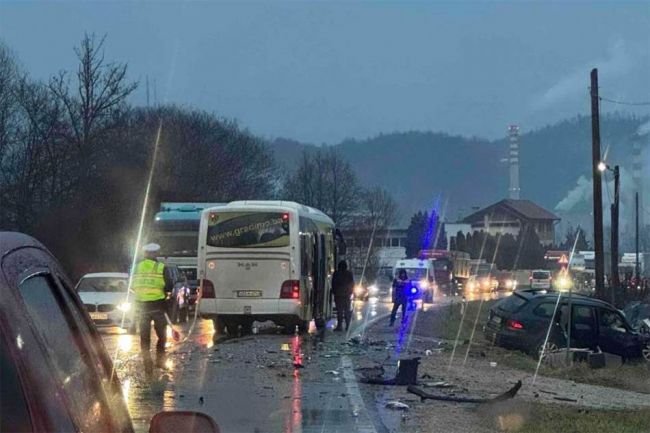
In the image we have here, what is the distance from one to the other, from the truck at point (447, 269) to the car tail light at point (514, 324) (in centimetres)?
5527

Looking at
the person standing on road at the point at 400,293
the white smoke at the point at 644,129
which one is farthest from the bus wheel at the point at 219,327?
the white smoke at the point at 644,129

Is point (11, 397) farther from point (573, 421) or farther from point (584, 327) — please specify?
point (584, 327)

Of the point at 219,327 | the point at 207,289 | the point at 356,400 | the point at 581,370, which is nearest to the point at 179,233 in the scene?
the point at 219,327

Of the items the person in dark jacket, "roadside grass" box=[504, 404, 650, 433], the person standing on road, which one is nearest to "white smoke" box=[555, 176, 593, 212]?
the person standing on road

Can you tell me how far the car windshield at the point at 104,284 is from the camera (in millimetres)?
27234

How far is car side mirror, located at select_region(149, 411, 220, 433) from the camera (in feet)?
10.8

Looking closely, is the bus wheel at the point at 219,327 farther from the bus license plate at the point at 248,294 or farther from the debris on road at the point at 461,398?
the debris on road at the point at 461,398

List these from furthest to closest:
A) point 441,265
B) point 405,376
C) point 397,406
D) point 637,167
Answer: point 637,167 → point 441,265 → point 405,376 → point 397,406

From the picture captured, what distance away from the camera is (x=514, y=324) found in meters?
23.0

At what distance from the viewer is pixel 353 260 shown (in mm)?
95312

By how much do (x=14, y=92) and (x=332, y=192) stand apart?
5495 centimetres

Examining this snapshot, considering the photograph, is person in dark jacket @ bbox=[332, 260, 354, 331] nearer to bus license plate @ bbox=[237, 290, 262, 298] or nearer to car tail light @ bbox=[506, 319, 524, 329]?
bus license plate @ bbox=[237, 290, 262, 298]

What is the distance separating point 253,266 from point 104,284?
20.1ft

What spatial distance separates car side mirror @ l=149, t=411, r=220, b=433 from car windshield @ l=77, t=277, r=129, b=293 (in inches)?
955
